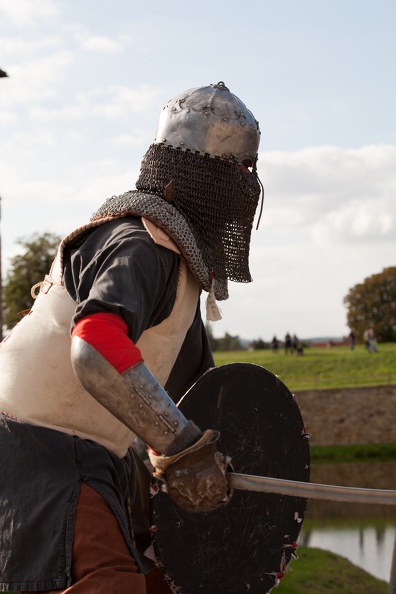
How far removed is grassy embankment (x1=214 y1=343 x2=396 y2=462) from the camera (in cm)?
3600

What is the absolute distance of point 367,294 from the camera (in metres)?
61.8

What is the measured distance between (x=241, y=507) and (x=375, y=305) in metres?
58.1

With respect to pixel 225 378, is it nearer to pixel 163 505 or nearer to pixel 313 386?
pixel 163 505

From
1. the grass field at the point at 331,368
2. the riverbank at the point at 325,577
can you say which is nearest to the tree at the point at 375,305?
the grass field at the point at 331,368

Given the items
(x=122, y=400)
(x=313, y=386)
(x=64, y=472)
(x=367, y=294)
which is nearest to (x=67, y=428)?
(x=64, y=472)

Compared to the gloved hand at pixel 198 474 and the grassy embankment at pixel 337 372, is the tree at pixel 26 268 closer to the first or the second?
the grassy embankment at pixel 337 372

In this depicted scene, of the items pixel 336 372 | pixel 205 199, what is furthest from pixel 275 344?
pixel 205 199

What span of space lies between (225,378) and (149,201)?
73 centimetres

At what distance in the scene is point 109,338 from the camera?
258cm

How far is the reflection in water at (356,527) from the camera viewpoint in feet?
63.0

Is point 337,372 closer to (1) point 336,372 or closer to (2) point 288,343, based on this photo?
(1) point 336,372

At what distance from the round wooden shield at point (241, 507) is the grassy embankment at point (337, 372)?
105 feet

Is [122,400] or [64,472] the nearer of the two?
[122,400]

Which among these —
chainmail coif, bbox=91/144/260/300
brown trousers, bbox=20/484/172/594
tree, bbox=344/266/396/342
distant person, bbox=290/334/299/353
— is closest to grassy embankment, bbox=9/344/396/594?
distant person, bbox=290/334/299/353
